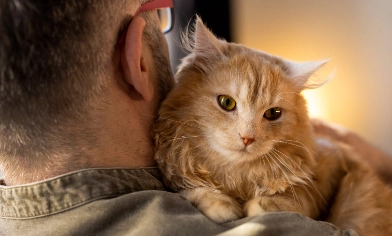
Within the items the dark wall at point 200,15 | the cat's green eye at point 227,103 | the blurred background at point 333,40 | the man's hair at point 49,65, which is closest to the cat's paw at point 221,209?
the cat's green eye at point 227,103

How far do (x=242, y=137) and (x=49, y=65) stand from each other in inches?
25.1

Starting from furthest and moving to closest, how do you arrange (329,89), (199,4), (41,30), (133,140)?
(329,89)
(199,4)
(133,140)
(41,30)

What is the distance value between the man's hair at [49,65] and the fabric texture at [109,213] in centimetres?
12

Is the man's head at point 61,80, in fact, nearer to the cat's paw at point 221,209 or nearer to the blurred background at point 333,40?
the cat's paw at point 221,209

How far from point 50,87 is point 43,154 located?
21 cm

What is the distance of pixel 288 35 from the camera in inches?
130

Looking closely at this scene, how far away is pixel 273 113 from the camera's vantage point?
1.41m

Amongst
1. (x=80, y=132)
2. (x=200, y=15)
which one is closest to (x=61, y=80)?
(x=80, y=132)

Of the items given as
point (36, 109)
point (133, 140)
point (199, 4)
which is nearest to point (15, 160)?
point (36, 109)

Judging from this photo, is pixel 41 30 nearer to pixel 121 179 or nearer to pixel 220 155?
pixel 121 179

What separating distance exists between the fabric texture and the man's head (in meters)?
0.06

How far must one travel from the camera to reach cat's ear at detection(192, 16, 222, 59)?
1.35 metres

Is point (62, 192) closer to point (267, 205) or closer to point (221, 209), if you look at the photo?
point (221, 209)

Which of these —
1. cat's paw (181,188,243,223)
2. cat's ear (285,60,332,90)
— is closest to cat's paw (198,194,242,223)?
cat's paw (181,188,243,223)
